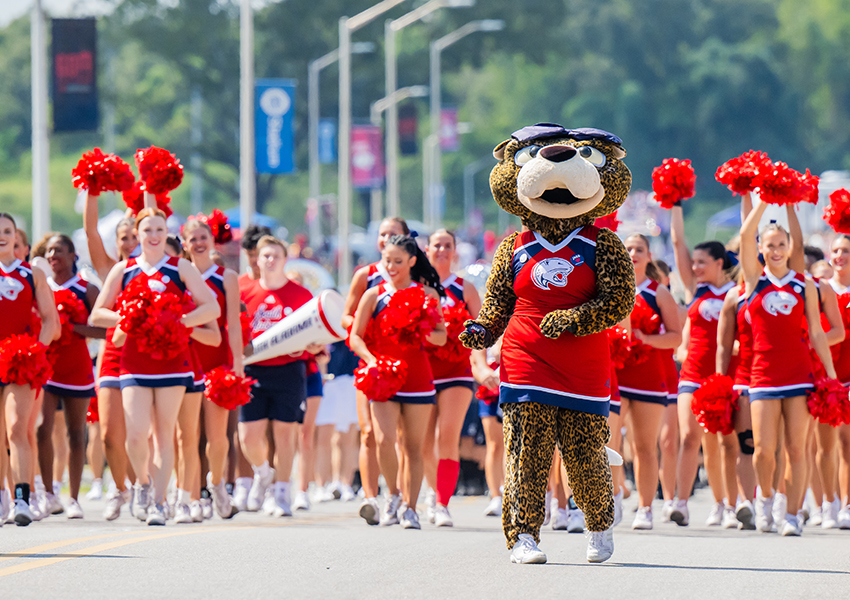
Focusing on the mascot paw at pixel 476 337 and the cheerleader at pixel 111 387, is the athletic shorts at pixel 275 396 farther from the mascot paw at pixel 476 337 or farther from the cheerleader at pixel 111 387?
the mascot paw at pixel 476 337

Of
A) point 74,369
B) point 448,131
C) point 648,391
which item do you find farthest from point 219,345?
point 448,131

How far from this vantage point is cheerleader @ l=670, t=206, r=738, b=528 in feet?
38.6

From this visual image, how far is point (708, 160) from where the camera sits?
8756cm

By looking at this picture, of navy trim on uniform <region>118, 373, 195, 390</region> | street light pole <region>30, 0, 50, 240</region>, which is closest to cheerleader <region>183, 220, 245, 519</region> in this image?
navy trim on uniform <region>118, 373, 195, 390</region>

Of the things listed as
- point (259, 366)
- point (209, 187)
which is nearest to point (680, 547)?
point (259, 366)

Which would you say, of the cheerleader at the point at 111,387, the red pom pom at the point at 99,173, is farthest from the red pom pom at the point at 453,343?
the red pom pom at the point at 99,173

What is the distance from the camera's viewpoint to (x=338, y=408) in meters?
15.4

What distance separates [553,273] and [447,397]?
3.26 metres

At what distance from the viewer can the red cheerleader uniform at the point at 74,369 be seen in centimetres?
1172

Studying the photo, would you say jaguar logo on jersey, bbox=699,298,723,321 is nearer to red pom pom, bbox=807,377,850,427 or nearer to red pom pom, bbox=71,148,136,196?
red pom pom, bbox=807,377,850,427

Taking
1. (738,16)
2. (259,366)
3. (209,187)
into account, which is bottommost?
(259,366)

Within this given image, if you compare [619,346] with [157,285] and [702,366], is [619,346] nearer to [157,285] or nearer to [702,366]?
[702,366]

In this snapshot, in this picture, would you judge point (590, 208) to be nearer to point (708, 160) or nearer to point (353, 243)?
point (353, 243)

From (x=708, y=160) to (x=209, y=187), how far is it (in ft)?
89.6
